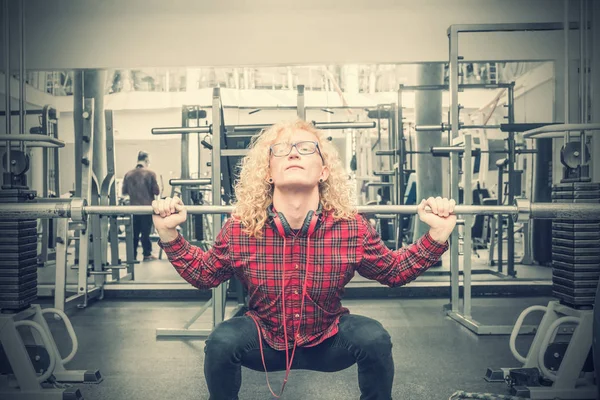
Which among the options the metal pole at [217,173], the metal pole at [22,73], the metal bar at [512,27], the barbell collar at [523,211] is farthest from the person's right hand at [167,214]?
the metal bar at [512,27]

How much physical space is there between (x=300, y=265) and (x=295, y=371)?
0.99 metres

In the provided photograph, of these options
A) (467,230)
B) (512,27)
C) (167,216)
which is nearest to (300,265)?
(167,216)

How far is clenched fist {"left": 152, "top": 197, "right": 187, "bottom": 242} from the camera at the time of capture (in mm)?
1362

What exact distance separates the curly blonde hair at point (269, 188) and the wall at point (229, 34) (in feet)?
6.91

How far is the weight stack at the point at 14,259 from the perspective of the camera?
167 centimetres

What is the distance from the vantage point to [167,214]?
1.38 meters

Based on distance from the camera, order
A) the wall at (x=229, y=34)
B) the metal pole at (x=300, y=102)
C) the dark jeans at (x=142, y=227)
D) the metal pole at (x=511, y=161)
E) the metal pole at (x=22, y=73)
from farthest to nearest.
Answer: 1. the dark jeans at (x=142, y=227)
2. the metal pole at (x=511, y=161)
3. the wall at (x=229, y=34)
4. the metal pole at (x=300, y=102)
5. the metal pole at (x=22, y=73)

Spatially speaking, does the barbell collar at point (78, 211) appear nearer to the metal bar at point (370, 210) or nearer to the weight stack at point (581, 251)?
the metal bar at point (370, 210)

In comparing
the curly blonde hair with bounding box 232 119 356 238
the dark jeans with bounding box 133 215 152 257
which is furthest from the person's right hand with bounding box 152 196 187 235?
the dark jeans with bounding box 133 215 152 257

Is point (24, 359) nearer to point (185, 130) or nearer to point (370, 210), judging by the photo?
point (370, 210)

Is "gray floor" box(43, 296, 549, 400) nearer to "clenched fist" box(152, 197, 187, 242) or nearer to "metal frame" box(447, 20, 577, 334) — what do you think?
"metal frame" box(447, 20, 577, 334)

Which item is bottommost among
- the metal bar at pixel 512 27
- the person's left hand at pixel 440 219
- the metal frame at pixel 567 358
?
the metal frame at pixel 567 358

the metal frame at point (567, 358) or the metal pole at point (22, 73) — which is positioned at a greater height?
the metal pole at point (22, 73)

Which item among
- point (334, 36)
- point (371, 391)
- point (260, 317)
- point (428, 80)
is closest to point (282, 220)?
point (260, 317)
